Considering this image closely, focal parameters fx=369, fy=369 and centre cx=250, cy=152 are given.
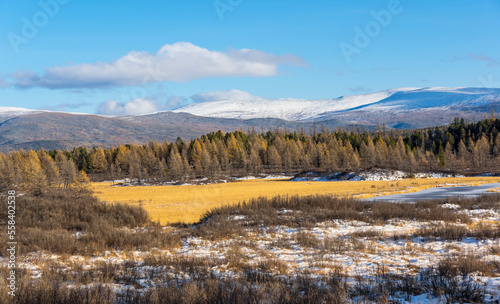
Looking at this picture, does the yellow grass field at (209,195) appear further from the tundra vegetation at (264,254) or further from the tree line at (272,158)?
the tree line at (272,158)

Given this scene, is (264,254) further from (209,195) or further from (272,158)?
(272,158)

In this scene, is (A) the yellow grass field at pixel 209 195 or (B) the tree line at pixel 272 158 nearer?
(A) the yellow grass field at pixel 209 195

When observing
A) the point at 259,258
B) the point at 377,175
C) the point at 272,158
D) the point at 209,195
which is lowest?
the point at 377,175

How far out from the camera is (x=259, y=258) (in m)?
11.3

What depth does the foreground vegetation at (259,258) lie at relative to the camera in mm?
7363

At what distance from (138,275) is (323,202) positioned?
15.9 metres

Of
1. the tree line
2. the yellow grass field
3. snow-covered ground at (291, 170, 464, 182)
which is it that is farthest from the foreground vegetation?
the tree line

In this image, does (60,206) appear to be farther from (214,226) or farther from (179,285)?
(179,285)

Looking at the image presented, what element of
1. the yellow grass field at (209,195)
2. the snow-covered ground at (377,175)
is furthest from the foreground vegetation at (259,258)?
the snow-covered ground at (377,175)

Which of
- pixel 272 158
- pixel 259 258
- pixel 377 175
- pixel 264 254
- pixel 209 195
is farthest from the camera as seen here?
pixel 272 158

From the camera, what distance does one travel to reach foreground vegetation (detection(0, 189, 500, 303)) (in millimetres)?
7363

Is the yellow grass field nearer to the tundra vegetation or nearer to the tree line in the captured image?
the tundra vegetation

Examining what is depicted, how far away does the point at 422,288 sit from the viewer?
7.71m

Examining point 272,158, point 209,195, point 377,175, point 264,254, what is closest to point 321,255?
point 264,254
